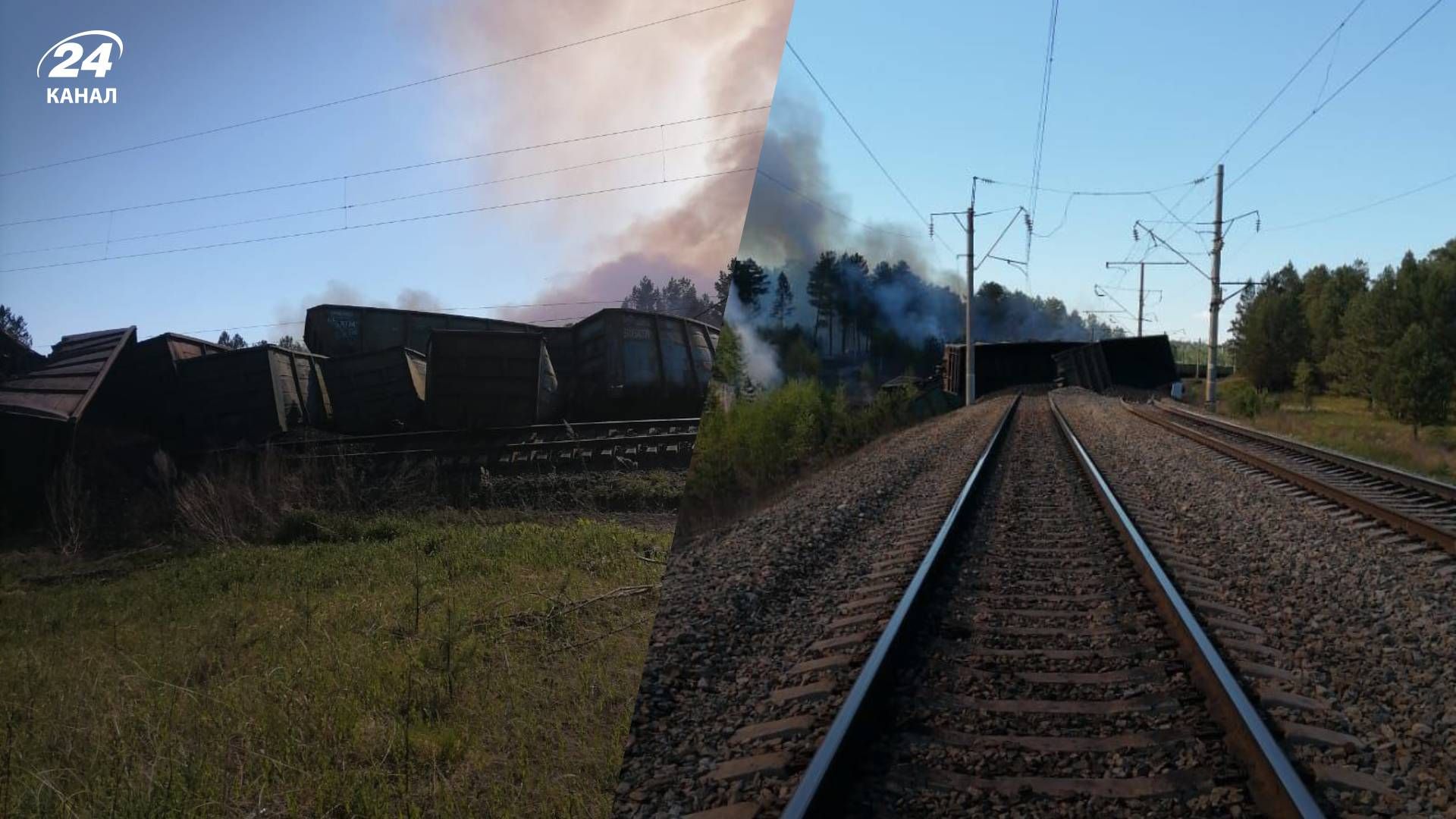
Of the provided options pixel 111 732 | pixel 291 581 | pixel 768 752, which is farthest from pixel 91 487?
pixel 768 752

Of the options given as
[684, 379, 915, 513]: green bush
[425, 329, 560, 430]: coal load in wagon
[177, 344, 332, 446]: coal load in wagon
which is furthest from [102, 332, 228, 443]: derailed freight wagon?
[684, 379, 915, 513]: green bush

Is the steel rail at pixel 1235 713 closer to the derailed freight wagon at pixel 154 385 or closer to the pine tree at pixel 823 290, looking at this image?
the derailed freight wagon at pixel 154 385

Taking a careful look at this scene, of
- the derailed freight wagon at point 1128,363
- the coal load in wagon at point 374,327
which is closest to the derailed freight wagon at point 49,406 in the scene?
the coal load in wagon at point 374,327

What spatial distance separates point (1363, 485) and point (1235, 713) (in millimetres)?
11176

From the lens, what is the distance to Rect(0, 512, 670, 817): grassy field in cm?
166

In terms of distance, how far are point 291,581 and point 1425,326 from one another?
18014mm

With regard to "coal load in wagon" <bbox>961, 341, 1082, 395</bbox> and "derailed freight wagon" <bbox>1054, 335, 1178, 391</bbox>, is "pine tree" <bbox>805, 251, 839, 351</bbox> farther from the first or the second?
"derailed freight wagon" <bbox>1054, 335, 1178, 391</bbox>

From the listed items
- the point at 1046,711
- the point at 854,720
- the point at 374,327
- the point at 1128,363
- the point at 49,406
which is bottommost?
the point at 1046,711

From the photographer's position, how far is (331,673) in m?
2.09

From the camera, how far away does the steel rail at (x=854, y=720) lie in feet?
9.18

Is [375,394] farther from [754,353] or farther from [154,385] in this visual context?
[754,353]

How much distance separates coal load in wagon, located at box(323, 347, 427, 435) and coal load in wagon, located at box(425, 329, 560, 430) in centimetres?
5

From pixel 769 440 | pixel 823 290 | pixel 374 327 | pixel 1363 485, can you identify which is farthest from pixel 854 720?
pixel 823 290

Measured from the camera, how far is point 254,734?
1.81 meters
